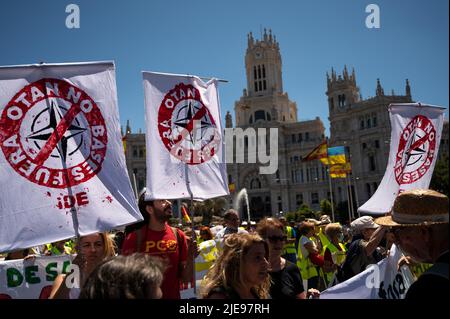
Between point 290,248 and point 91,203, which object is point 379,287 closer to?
point 91,203

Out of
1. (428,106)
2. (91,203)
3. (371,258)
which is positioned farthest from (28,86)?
(428,106)

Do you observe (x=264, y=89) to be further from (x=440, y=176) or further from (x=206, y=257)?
(x=206, y=257)

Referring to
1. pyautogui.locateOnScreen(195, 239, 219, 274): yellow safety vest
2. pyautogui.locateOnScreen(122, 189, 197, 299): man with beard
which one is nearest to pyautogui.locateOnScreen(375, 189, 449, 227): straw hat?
pyautogui.locateOnScreen(122, 189, 197, 299): man with beard

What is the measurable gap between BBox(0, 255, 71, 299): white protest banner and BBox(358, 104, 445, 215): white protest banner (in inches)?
172

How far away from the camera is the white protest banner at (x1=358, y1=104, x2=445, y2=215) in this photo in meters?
6.39

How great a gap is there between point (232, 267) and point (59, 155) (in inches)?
82.6

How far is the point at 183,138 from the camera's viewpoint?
561cm

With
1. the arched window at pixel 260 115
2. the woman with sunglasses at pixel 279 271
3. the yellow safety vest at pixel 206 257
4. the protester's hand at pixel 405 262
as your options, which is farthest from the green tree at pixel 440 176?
the woman with sunglasses at pixel 279 271

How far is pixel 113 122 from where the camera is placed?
14.4ft

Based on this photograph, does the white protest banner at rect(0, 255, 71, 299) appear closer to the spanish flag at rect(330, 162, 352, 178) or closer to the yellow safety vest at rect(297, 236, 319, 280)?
the yellow safety vest at rect(297, 236, 319, 280)

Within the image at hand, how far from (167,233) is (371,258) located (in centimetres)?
319

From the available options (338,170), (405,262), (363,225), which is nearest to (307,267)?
(363,225)

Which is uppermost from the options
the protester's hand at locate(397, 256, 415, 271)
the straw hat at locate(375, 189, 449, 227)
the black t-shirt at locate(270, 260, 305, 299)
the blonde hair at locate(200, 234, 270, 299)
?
the straw hat at locate(375, 189, 449, 227)
